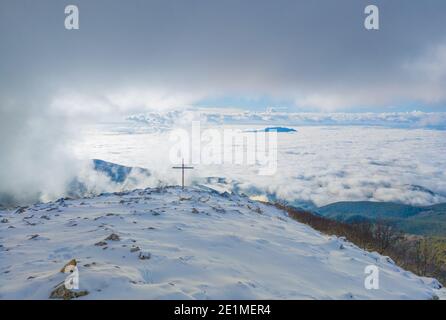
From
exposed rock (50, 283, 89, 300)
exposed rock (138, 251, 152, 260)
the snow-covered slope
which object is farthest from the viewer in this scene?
exposed rock (138, 251, 152, 260)

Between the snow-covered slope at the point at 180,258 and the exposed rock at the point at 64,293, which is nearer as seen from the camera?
the exposed rock at the point at 64,293

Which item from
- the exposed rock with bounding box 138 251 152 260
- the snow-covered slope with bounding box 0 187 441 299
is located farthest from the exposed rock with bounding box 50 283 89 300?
the exposed rock with bounding box 138 251 152 260

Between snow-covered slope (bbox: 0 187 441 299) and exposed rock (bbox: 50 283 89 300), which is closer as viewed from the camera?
exposed rock (bbox: 50 283 89 300)

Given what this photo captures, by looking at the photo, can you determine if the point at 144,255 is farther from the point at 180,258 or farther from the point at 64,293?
the point at 64,293

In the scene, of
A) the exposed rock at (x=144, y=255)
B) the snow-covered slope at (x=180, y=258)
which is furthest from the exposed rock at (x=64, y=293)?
the exposed rock at (x=144, y=255)

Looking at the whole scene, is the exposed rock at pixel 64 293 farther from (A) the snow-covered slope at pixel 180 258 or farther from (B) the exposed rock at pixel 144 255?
(B) the exposed rock at pixel 144 255

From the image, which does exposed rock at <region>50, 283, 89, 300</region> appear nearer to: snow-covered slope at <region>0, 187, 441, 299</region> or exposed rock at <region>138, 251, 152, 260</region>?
snow-covered slope at <region>0, 187, 441, 299</region>

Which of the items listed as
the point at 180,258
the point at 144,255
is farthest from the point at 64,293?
the point at 180,258

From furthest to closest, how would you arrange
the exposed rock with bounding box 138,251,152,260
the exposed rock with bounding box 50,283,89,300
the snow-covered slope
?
the exposed rock with bounding box 138,251,152,260 < the snow-covered slope < the exposed rock with bounding box 50,283,89,300

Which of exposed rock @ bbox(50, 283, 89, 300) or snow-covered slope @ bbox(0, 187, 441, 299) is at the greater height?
exposed rock @ bbox(50, 283, 89, 300)
